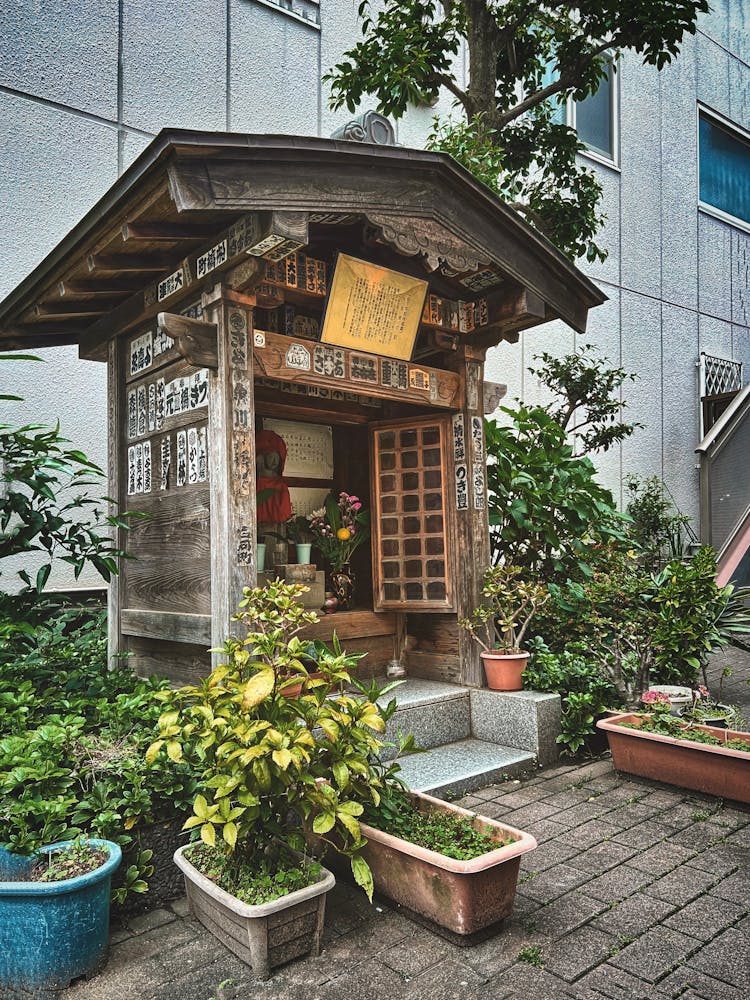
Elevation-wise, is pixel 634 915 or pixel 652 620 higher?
pixel 652 620

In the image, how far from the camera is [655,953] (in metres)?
3.06

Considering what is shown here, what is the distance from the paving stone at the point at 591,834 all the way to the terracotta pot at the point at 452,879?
996 mm

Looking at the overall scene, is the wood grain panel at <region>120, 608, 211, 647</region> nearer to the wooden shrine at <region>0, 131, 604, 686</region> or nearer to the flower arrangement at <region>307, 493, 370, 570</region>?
the wooden shrine at <region>0, 131, 604, 686</region>

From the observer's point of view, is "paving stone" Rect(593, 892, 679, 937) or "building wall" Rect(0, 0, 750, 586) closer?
"paving stone" Rect(593, 892, 679, 937)

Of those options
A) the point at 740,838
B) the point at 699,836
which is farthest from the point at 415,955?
the point at 740,838

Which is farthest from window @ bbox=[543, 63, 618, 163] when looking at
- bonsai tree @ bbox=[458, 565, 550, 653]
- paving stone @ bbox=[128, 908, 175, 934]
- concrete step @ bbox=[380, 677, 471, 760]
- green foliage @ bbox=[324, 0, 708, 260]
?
paving stone @ bbox=[128, 908, 175, 934]

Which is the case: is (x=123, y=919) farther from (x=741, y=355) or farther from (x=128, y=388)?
(x=741, y=355)

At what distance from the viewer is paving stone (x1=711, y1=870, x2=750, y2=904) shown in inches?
138

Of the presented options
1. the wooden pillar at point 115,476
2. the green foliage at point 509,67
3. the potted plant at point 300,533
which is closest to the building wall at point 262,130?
the green foliage at point 509,67

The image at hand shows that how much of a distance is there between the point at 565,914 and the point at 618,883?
45 cm

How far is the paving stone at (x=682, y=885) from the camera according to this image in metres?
3.53

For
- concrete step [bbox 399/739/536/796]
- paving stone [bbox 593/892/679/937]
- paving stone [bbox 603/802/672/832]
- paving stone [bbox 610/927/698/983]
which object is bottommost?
paving stone [bbox 603/802/672/832]

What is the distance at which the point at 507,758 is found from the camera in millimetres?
5336

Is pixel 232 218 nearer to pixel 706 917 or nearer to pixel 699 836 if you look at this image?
pixel 706 917
